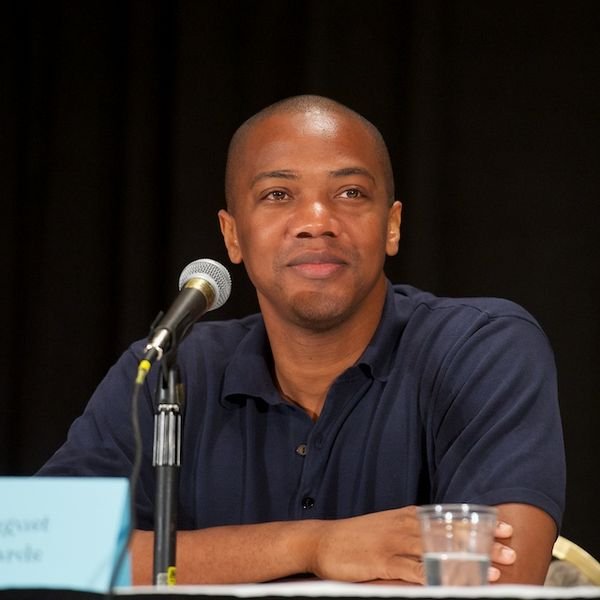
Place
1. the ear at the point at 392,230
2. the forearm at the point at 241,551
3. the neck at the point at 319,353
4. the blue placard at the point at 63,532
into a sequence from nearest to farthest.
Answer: the blue placard at the point at 63,532 → the forearm at the point at 241,551 → the neck at the point at 319,353 → the ear at the point at 392,230

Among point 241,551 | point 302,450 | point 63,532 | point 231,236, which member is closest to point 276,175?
point 231,236

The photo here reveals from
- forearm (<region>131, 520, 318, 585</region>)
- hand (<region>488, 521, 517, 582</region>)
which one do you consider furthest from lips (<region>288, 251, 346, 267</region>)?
hand (<region>488, 521, 517, 582</region>)

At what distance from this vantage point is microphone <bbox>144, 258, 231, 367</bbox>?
1.61 m

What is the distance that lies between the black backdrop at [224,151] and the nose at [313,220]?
1150 millimetres

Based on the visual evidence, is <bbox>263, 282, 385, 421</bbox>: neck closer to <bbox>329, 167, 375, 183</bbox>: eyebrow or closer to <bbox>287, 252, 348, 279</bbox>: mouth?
<bbox>287, 252, 348, 279</bbox>: mouth

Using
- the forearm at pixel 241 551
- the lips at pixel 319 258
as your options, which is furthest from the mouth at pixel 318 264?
the forearm at pixel 241 551

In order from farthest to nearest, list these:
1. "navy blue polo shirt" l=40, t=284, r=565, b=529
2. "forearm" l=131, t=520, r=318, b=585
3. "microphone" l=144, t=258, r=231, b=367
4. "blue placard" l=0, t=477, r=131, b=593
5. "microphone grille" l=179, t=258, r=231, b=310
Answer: "navy blue polo shirt" l=40, t=284, r=565, b=529 < "forearm" l=131, t=520, r=318, b=585 < "microphone grille" l=179, t=258, r=231, b=310 < "microphone" l=144, t=258, r=231, b=367 < "blue placard" l=0, t=477, r=131, b=593

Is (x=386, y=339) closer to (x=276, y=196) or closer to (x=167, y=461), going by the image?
(x=276, y=196)

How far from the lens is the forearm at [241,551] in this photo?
2088mm

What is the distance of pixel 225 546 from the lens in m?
2.19

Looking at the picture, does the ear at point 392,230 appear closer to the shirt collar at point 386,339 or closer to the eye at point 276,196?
the shirt collar at point 386,339

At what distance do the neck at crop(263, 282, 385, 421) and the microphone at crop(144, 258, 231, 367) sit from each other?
2.64ft

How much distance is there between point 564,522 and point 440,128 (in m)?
1.30

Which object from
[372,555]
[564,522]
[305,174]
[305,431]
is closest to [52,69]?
[305,174]
